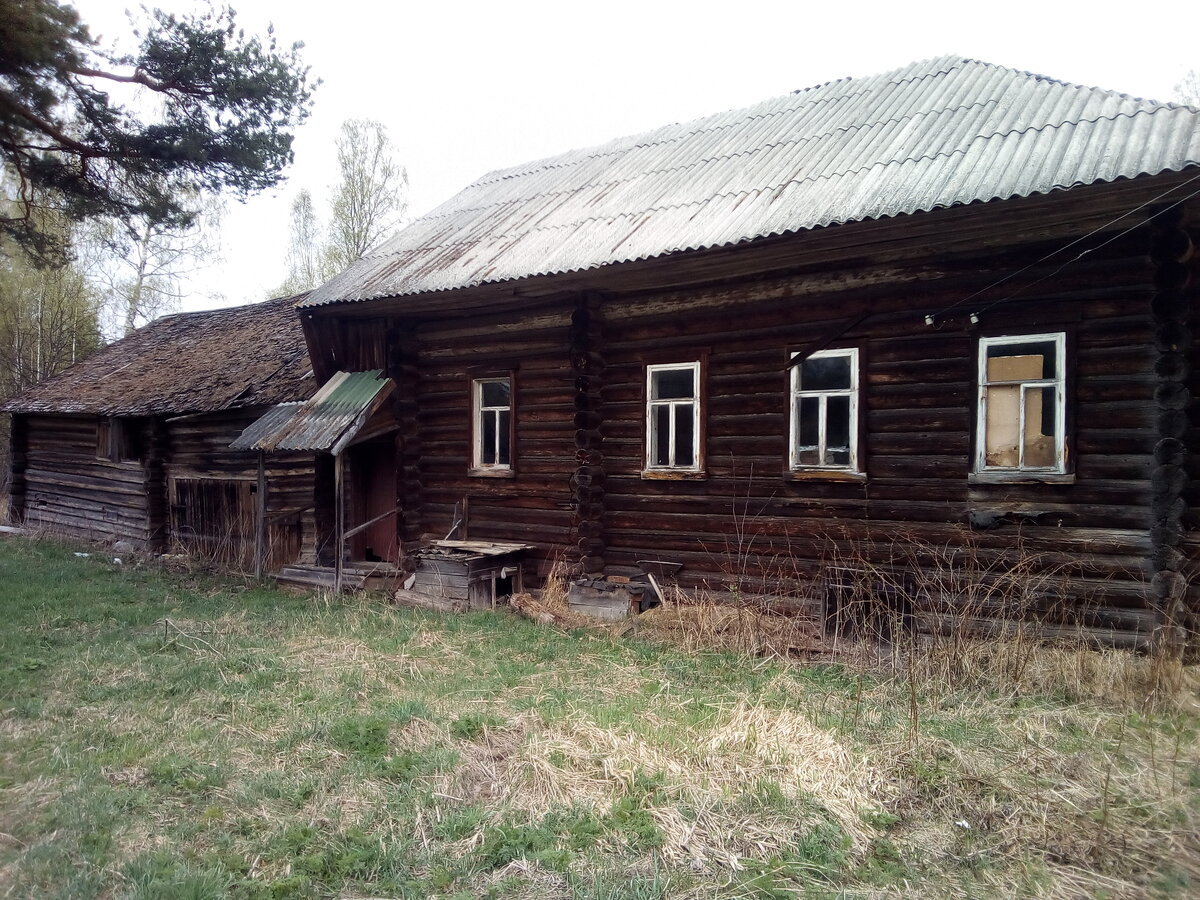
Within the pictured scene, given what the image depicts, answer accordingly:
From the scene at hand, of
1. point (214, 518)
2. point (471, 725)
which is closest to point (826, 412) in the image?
point (471, 725)

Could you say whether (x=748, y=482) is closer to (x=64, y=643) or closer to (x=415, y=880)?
(x=415, y=880)

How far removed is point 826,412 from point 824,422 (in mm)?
103

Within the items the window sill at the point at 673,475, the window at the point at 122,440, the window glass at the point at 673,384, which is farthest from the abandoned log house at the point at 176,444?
the window glass at the point at 673,384

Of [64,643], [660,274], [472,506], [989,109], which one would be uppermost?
[989,109]

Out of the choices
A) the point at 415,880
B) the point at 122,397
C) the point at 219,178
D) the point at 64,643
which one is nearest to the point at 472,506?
the point at 64,643

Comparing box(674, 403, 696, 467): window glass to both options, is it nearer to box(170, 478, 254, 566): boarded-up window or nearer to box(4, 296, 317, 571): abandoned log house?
box(4, 296, 317, 571): abandoned log house

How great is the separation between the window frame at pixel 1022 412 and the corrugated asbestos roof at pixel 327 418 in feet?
24.3

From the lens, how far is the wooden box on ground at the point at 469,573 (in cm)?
900

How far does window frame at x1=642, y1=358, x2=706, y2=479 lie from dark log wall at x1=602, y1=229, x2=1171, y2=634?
0.09 metres

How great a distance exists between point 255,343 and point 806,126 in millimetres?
11392

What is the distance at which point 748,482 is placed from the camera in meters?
8.07

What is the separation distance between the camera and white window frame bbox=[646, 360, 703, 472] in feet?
27.7

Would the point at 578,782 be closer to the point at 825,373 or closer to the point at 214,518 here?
the point at 825,373

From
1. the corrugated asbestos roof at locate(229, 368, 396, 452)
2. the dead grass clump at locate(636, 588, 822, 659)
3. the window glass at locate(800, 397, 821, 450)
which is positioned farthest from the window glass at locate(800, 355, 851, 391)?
the corrugated asbestos roof at locate(229, 368, 396, 452)
